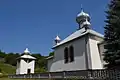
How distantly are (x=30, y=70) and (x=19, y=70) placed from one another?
106 inches

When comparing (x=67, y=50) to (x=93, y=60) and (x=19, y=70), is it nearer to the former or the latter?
(x=93, y=60)

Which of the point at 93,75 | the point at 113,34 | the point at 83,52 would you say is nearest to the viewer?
the point at 93,75

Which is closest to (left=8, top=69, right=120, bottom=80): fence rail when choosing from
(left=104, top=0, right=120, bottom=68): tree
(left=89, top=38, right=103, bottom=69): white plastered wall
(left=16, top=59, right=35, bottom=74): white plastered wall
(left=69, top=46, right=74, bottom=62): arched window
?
(left=104, top=0, right=120, bottom=68): tree

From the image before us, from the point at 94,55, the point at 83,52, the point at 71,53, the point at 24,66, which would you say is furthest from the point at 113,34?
the point at 24,66

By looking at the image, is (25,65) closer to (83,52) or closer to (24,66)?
(24,66)

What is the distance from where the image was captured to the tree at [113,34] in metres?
14.2

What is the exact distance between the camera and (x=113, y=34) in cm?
1523

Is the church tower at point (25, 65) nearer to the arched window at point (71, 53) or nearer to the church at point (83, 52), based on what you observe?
the church at point (83, 52)

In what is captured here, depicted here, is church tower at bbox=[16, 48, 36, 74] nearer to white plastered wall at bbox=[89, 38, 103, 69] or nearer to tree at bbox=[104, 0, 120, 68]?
white plastered wall at bbox=[89, 38, 103, 69]

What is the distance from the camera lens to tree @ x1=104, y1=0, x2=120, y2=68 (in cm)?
1425

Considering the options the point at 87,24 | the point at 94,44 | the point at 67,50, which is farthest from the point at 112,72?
the point at 67,50

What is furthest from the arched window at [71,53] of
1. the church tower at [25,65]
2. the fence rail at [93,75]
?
the church tower at [25,65]

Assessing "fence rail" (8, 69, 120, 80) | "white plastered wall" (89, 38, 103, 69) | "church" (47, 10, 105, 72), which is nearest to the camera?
"fence rail" (8, 69, 120, 80)

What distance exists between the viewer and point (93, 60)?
782 inches
